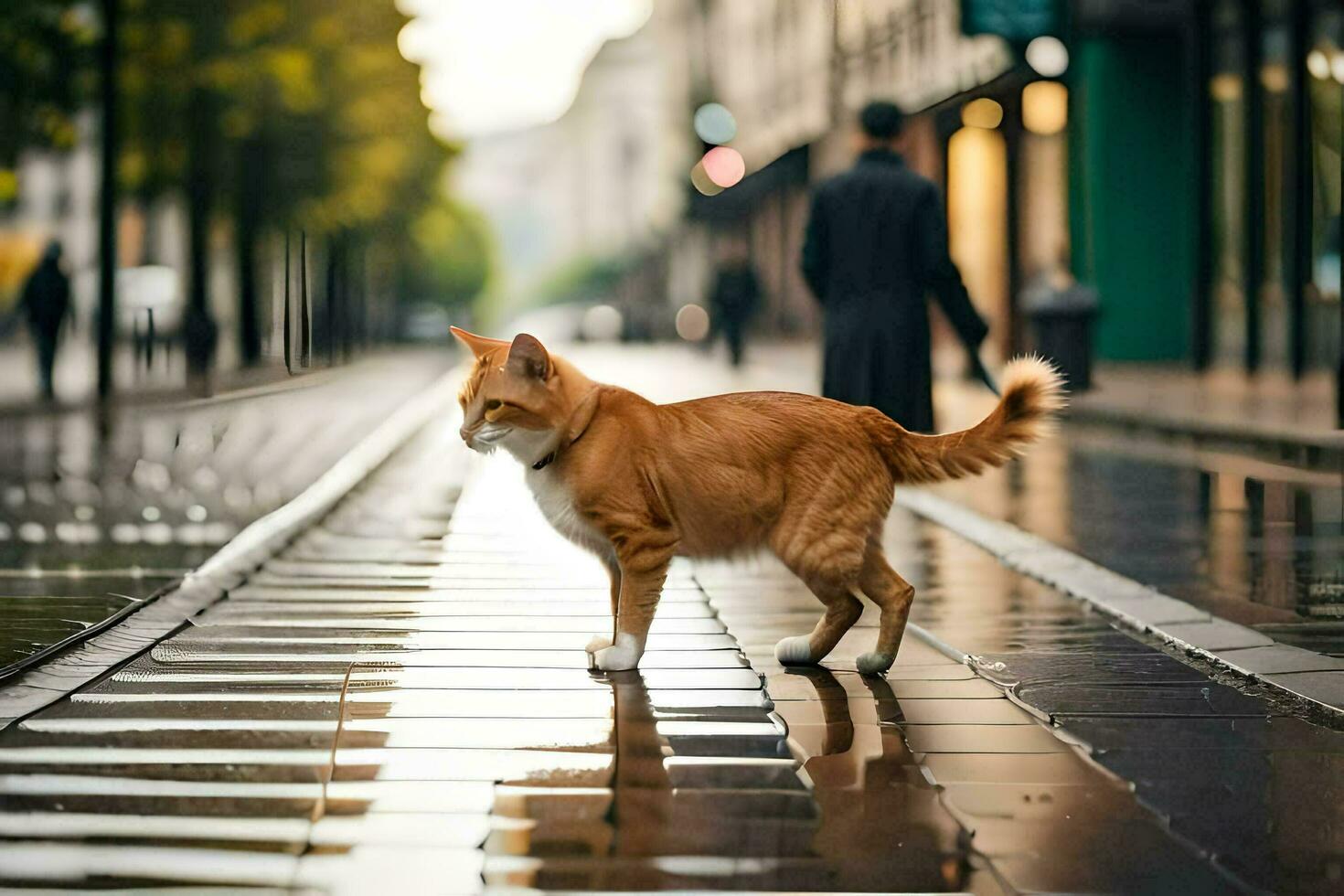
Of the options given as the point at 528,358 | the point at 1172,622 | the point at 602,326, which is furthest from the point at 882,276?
the point at 602,326

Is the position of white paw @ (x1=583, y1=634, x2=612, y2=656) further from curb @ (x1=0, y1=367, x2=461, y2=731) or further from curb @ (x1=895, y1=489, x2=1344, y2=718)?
curb @ (x1=0, y1=367, x2=461, y2=731)

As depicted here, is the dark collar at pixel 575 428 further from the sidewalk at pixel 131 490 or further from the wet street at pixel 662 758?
the sidewalk at pixel 131 490

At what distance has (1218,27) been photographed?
27453 mm

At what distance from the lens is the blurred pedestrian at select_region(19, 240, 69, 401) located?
26344 mm

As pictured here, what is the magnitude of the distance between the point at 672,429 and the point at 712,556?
1.24 feet

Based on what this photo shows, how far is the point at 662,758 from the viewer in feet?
15.8

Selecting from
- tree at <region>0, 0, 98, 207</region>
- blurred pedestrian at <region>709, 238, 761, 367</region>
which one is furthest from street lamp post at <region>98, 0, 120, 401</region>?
blurred pedestrian at <region>709, 238, 761, 367</region>

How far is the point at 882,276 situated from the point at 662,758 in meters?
5.08

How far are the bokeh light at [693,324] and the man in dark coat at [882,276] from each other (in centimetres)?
4020

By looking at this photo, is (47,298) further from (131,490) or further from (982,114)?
(131,490)

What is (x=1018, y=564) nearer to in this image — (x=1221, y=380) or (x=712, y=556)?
(x=712, y=556)

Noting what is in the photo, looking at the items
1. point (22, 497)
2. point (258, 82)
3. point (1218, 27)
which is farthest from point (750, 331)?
point (22, 497)

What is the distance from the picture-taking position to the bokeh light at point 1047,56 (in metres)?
21.6

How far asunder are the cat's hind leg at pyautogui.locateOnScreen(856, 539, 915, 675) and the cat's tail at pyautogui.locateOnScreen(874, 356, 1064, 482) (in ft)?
0.86
